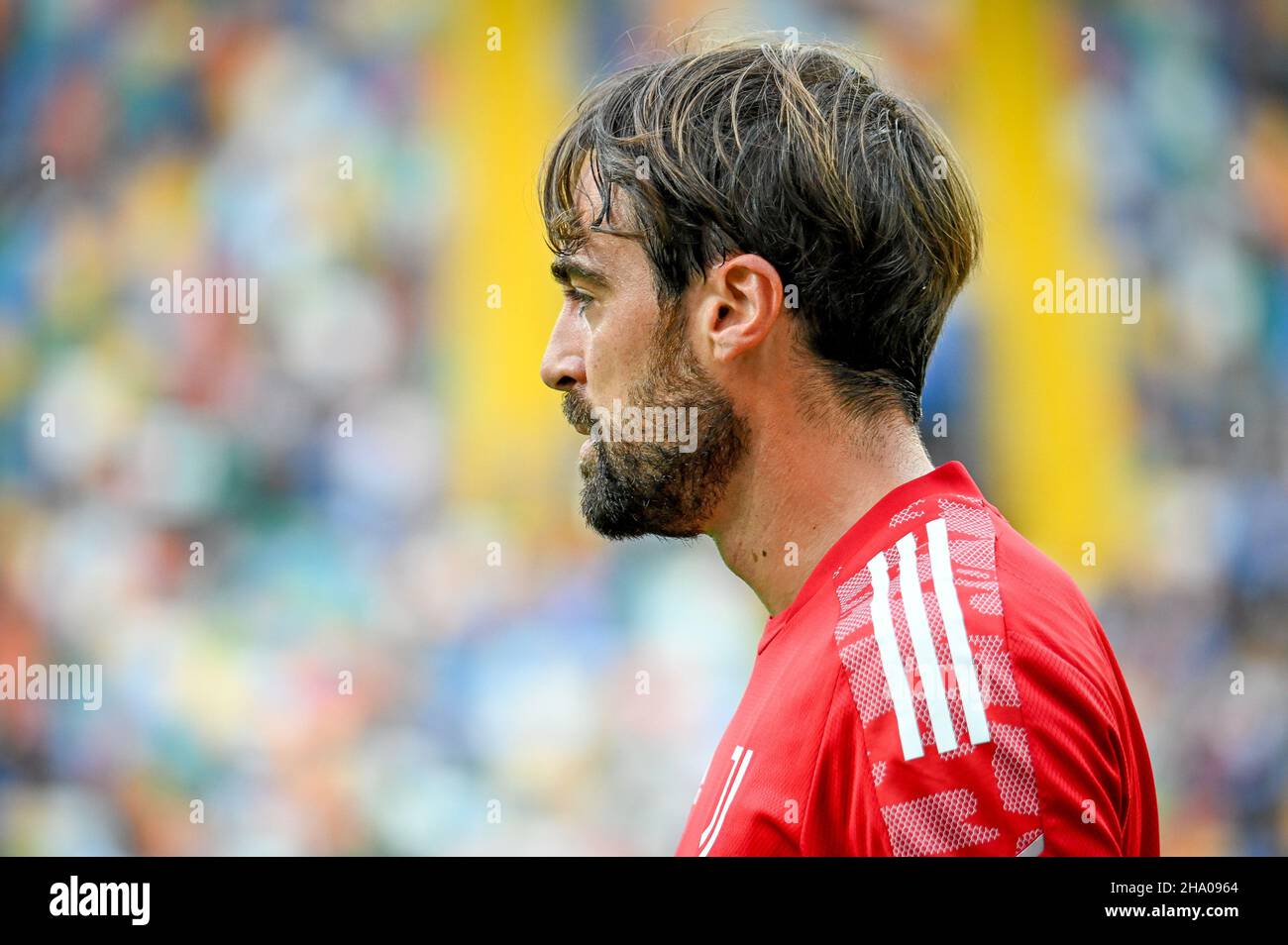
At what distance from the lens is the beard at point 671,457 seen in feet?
5.69

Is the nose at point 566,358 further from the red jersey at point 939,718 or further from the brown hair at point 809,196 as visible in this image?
the red jersey at point 939,718

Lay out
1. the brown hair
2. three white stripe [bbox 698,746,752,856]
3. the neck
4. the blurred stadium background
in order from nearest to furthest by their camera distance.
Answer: three white stripe [bbox 698,746,752,856], the neck, the brown hair, the blurred stadium background

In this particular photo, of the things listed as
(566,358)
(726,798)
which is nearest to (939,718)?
(726,798)

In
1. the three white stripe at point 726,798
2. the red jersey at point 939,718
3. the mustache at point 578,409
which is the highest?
the mustache at point 578,409

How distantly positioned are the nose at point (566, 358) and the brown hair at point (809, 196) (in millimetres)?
125

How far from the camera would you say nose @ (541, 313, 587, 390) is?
1873 mm

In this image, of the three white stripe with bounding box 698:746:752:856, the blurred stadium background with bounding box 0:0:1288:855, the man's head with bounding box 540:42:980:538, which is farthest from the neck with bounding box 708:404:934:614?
the blurred stadium background with bounding box 0:0:1288:855

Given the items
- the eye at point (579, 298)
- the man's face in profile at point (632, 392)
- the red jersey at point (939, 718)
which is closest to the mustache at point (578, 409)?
the man's face in profile at point (632, 392)

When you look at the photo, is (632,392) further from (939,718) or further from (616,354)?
(939,718)

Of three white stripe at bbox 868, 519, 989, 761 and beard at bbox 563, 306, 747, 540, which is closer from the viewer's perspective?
three white stripe at bbox 868, 519, 989, 761

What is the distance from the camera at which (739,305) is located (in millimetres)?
1737

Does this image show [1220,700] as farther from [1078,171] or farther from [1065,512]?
[1078,171]

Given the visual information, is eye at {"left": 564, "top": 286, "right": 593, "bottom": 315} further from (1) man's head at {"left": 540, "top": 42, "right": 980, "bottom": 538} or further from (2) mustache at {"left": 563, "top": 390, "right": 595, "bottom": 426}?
(2) mustache at {"left": 563, "top": 390, "right": 595, "bottom": 426}

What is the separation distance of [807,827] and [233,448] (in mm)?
3801
